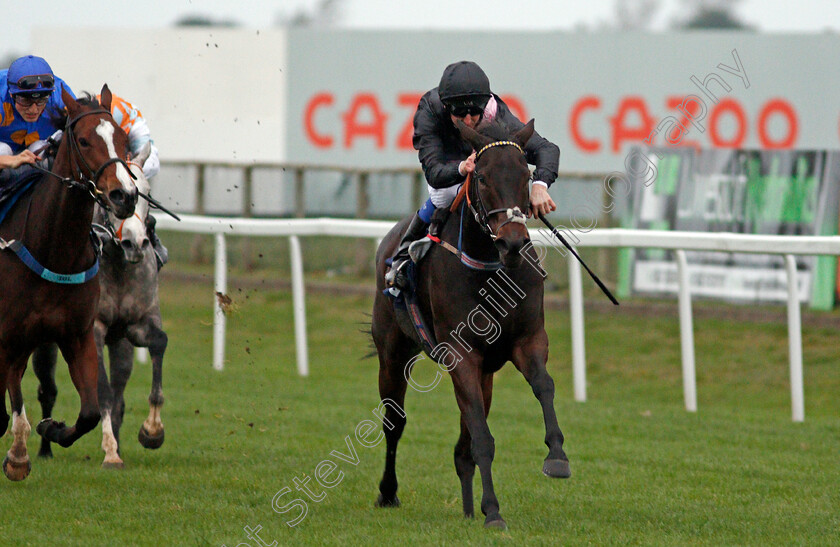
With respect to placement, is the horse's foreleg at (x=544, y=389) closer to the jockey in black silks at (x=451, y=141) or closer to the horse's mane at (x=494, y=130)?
the jockey in black silks at (x=451, y=141)

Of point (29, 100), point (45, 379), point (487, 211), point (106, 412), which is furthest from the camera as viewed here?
point (45, 379)

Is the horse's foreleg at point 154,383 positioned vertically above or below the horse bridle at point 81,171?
below

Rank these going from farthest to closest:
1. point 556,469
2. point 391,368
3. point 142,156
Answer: point 142,156
point 391,368
point 556,469

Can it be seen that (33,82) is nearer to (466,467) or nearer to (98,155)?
(98,155)

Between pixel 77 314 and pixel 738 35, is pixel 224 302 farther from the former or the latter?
pixel 738 35

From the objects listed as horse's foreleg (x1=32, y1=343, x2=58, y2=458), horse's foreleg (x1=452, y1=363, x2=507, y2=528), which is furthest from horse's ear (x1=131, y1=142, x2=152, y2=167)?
horse's foreleg (x1=452, y1=363, x2=507, y2=528)

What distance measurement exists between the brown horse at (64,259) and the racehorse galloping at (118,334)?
0.68 metres

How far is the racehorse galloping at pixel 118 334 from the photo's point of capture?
6.23 meters

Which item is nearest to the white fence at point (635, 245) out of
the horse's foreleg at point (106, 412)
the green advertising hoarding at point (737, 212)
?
the horse's foreleg at point (106, 412)

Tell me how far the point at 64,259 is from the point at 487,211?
6.57 feet

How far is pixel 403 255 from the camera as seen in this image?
5402mm

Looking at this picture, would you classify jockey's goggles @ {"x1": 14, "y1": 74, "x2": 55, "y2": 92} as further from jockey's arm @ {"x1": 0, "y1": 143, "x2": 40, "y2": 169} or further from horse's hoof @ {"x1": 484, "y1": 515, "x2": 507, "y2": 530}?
horse's hoof @ {"x1": 484, "y1": 515, "x2": 507, "y2": 530}

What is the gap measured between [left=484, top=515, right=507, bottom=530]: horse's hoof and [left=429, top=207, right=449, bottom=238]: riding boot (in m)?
1.28

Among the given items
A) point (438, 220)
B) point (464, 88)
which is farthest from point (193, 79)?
point (464, 88)
